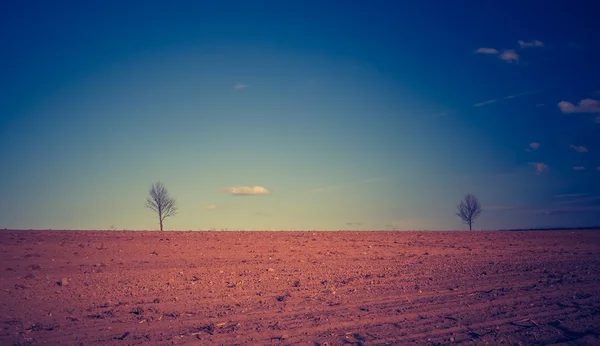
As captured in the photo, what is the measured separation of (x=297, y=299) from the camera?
31.7 feet

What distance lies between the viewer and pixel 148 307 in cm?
915

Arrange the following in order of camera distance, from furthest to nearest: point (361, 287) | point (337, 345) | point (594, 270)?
point (594, 270) → point (361, 287) → point (337, 345)

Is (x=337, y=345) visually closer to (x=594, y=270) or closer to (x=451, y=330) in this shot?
(x=451, y=330)

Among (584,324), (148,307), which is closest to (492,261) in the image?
(584,324)

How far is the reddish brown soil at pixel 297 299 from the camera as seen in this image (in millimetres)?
7145

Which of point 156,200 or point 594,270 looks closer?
point 594,270

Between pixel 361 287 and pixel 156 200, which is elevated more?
pixel 156 200

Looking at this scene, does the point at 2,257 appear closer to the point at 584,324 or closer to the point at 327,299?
the point at 327,299

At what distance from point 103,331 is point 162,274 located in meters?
Answer: 6.23

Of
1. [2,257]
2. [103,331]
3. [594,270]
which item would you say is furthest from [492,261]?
[2,257]

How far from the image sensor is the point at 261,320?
26.2ft

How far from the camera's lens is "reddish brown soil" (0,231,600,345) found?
23.4 ft

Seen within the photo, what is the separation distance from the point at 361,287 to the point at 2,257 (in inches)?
614

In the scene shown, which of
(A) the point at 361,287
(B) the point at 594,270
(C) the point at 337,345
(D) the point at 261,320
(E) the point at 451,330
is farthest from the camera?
(B) the point at 594,270
